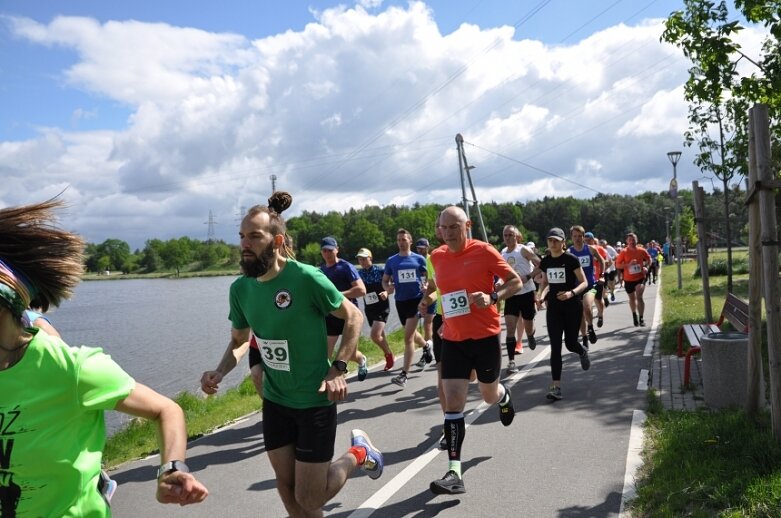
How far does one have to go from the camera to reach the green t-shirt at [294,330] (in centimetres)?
360

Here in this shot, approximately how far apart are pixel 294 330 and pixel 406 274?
6.56 m

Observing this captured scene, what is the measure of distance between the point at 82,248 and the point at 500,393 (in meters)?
4.02

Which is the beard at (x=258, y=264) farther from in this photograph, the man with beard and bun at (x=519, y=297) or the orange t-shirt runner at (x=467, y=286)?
the man with beard and bun at (x=519, y=297)

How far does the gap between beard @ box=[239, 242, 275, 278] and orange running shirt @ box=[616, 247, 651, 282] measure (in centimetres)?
1180

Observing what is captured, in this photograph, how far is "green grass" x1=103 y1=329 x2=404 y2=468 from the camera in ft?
24.3

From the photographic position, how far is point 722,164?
12047mm

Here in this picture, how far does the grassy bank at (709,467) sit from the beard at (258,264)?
2886mm

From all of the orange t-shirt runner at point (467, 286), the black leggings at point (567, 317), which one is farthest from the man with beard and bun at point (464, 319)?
the black leggings at point (567, 317)

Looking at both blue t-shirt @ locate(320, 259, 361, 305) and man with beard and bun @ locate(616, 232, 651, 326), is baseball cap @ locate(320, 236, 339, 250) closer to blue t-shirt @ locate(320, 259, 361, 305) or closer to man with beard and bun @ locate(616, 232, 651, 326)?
blue t-shirt @ locate(320, 259, 361, 305)

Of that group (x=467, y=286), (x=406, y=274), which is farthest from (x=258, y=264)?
(x=406, y=274)

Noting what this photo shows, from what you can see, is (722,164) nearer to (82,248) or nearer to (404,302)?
(404,302)

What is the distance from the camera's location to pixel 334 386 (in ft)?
11.5

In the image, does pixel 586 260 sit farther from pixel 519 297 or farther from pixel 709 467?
pixel 709 467

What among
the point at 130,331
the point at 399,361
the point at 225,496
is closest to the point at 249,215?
the point at 225,496
